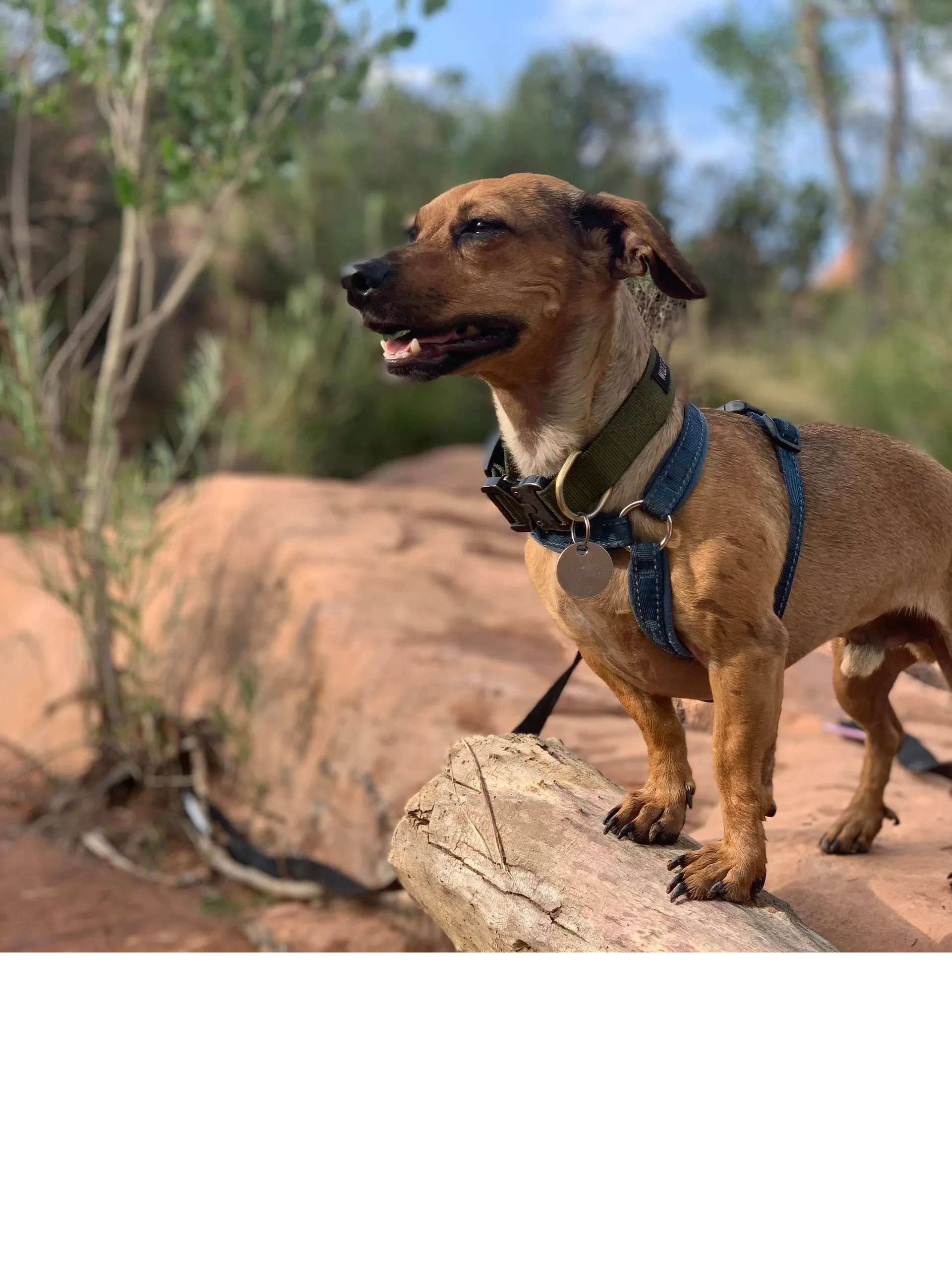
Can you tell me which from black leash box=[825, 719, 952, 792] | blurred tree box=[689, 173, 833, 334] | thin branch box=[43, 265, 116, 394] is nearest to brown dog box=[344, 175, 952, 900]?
black leash box=[825, 719, 952, 792]

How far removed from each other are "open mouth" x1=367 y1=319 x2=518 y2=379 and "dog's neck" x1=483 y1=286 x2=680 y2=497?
12 centimetres

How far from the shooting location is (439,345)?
6.94 feet

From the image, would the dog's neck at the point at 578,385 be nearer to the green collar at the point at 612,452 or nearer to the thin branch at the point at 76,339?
the green collar at the point at 612,452

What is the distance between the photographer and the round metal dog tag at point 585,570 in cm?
221

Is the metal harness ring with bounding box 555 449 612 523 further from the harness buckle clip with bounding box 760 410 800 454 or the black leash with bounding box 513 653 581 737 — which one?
the black leash with bounding box 513 653 581 737

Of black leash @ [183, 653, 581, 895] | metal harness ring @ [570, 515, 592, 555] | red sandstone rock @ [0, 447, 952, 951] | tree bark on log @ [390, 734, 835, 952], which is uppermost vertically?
metal harness ring @ [570, 515, 592, 555]

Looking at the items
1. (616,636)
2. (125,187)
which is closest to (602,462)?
(616,636)

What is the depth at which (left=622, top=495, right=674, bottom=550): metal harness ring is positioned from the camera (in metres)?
A: 2.24

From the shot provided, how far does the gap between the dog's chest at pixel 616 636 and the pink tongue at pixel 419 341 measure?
1.53 feet

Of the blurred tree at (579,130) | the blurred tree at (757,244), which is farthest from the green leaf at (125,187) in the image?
the blurred tree at (757,244)

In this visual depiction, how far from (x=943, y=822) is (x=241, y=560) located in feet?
11.5

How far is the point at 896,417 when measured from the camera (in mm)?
11938
